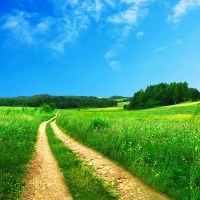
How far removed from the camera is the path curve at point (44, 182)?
756 centimetres

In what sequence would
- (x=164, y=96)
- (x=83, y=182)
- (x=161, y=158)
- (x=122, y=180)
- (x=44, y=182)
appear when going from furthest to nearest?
(x=164, y=96), (x=161, y=158), (x=122, y=180), (x=44, y=182), (x=83, y=182)

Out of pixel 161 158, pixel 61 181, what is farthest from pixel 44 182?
pixel 161 158

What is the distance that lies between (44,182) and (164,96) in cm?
11889

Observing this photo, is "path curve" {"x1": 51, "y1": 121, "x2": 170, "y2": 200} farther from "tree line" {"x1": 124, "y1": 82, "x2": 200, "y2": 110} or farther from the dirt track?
"tree line" {"x1": 124, "y1": 82, "x2": 200, "y2": 110}

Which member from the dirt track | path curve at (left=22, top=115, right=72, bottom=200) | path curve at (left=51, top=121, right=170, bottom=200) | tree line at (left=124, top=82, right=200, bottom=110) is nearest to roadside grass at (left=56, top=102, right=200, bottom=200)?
path curve at (left=51, top=121, right=170, bottom=200)

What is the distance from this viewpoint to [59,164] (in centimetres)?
1107

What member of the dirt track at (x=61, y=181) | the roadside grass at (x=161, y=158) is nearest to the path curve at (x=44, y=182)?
the dirt track at (x=61, y=181)

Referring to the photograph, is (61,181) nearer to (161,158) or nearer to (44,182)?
(44,182)

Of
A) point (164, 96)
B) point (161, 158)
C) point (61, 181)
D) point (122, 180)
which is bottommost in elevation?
point (122, 180)

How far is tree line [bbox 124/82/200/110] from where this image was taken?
119m

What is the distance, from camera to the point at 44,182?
8758 mm

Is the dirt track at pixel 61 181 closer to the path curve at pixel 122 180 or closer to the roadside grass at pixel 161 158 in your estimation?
the path curve at pixel 122 180

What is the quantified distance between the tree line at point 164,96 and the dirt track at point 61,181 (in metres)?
108

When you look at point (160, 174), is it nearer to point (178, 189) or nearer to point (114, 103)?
point (178, 189)
